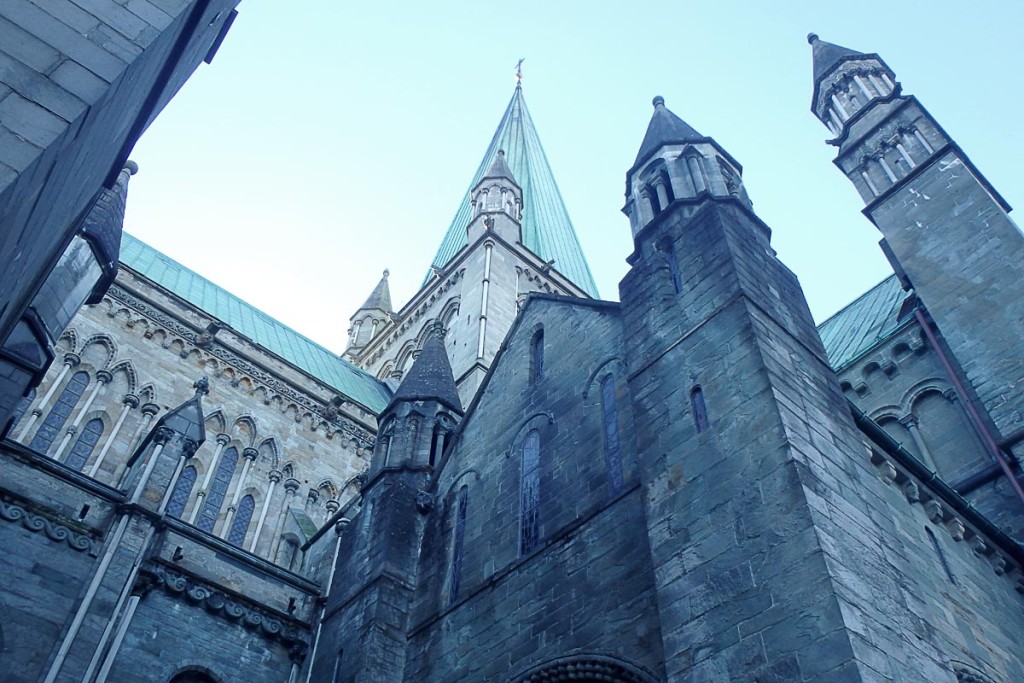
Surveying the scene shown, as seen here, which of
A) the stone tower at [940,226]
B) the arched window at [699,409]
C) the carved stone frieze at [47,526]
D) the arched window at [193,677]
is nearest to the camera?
the arched window at [699,409]

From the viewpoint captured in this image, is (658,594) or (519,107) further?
(519,107)

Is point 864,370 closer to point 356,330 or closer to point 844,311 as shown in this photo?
point 844,311

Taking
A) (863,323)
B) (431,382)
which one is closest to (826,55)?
(863,323)

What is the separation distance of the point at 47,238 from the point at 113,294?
1775 cm

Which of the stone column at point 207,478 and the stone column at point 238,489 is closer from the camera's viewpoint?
the stone column at point 207,478

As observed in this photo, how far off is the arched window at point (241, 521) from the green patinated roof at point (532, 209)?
21506mm

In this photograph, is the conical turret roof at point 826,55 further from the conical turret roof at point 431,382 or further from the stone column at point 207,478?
the stone column at point 207,478

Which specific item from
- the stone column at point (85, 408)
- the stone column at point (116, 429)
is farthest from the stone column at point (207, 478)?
the stone column at point (85, 408)

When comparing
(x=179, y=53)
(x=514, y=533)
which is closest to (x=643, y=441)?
(x=514, y=533)

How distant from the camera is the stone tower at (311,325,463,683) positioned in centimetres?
1213

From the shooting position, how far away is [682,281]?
429 inches

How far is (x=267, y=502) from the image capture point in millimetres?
20844

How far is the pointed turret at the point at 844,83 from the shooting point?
24.5 m

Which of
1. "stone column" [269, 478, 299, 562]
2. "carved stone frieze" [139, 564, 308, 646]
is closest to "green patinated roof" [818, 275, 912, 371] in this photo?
"carved stone frieze" [139, 564, 308, 646]
